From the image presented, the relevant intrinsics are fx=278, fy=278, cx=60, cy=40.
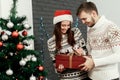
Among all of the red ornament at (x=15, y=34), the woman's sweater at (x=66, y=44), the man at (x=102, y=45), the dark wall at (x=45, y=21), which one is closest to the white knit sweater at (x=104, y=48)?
the man at (x=102, y=45)

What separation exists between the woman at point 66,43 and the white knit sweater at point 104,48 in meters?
0.11

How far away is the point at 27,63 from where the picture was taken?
2.17m

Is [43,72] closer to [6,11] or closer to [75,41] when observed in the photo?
[75,41]

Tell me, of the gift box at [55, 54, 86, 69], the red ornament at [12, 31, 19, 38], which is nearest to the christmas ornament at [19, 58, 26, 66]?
the red ornament at [12, 31, 19, 38]

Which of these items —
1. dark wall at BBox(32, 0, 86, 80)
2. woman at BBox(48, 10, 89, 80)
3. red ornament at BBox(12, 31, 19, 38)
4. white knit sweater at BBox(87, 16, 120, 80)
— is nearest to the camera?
red ornament at BBox(12, 31, 19, 38)

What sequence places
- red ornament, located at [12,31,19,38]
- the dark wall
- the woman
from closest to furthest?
red ornament, located at [12,31,19,38], the woman, the dark wall

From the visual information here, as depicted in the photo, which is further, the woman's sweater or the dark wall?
the dark wall

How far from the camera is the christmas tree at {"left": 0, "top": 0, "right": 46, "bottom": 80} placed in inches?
81.8

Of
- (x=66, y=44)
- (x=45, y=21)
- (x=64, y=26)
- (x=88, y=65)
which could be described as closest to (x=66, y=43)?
(x=66, y=44)

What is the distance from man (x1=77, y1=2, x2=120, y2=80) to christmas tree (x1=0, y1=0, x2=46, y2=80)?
1.51 ft

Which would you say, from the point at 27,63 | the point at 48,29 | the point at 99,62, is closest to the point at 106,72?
the point at 99,62

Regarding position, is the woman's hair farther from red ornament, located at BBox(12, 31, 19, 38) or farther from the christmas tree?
red ornament, located at BBox(12, 31, 19, 38)

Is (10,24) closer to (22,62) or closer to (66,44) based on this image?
(22,62)

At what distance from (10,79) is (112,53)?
2.76ft
